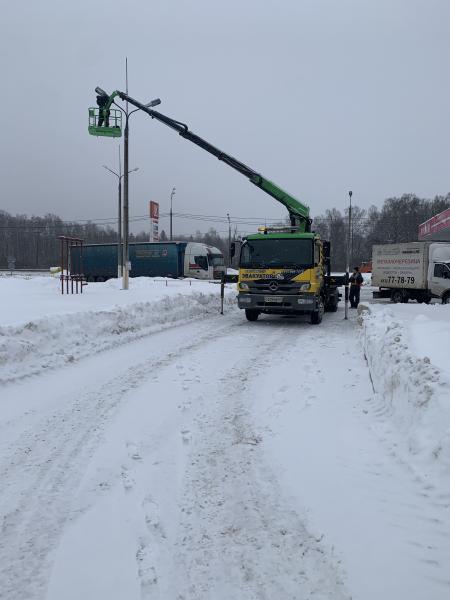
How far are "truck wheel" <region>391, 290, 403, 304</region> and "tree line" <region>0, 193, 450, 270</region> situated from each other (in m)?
53.4

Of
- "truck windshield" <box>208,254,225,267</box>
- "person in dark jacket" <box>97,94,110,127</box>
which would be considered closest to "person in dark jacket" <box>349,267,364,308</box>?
"person in dark jacket" <box>97,94,110,127</box>

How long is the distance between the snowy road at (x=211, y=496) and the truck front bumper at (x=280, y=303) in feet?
19.7

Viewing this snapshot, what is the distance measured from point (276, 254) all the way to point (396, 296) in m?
12.1

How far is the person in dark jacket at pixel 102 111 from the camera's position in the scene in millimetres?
17859

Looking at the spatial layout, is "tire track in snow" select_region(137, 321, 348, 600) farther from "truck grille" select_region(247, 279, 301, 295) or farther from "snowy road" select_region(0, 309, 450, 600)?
"truck grille" select_region(247, 279, 301, 295)

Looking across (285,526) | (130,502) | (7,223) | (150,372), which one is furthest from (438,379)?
(7,223)

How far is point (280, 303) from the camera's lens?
41.8 ft

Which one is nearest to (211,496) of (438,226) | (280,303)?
(280,303)

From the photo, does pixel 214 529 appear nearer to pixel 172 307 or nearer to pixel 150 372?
pixel 150 372

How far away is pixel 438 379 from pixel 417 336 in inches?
125

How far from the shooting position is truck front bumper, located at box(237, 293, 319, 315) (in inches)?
495

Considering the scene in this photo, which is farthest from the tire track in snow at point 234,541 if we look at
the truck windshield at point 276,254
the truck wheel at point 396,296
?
the truck wheel at point 396,296

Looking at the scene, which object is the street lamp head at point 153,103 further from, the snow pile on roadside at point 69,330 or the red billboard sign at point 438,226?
the red billboard sign at point 438,226

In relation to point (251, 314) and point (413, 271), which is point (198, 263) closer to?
point (413, 271)
